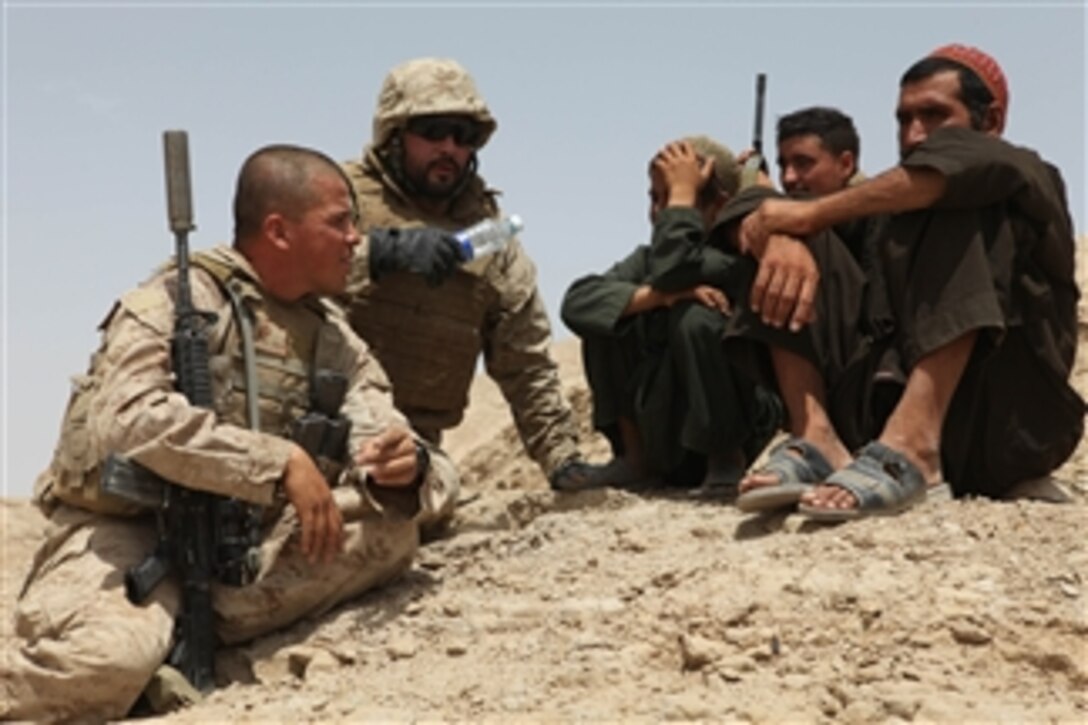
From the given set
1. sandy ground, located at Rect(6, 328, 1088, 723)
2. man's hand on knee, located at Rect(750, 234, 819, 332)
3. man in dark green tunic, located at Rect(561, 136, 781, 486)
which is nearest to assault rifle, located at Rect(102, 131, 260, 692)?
sandy ground, located at Rect(6, 328, 1088, 723)

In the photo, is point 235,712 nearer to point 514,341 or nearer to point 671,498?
point 671,498

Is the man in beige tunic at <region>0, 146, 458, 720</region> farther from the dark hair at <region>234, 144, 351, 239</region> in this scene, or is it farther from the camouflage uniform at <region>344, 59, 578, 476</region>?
the camouflage uniform at <region>344, 59, 578, 476</region>

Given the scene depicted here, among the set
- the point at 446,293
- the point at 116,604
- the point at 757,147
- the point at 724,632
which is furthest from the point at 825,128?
the point at 116,604

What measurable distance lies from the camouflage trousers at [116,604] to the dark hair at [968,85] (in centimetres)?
200

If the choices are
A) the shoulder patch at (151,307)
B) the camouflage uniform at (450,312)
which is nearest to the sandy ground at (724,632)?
the shoulder patch at (151,307)

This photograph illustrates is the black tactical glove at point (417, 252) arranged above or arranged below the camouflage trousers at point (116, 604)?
above

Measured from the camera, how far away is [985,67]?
15.3 feet

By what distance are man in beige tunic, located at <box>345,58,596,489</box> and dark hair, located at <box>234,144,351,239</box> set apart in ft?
4.53

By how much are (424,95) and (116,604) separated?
2708mm

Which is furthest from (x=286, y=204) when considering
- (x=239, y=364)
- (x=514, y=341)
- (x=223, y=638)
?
(x=514, y=341)

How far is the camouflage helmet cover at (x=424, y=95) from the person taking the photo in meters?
6.13

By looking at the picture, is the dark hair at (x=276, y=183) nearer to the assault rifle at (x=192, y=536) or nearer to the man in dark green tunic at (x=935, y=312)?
the assault rifle at (x=192, y=536)

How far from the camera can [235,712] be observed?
3.89 m

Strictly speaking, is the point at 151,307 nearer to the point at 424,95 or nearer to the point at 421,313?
the point at 421,313
